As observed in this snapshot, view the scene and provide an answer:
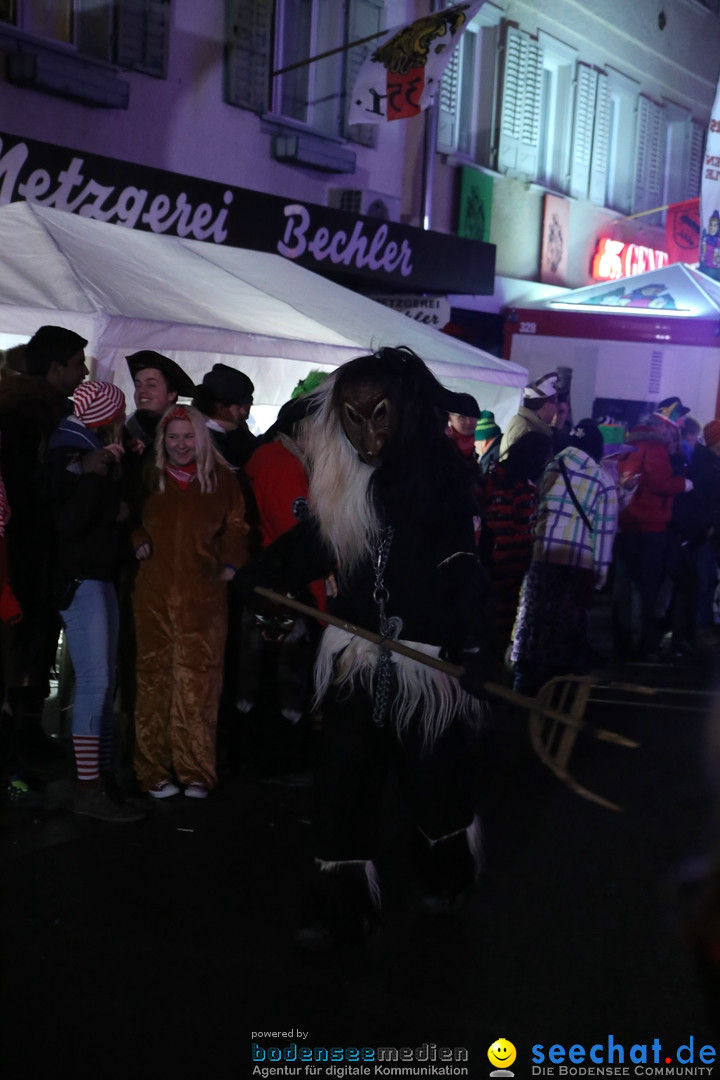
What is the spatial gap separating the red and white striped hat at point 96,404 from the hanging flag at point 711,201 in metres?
13.0

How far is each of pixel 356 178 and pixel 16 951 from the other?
488 inches

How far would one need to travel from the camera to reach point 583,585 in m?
8.36

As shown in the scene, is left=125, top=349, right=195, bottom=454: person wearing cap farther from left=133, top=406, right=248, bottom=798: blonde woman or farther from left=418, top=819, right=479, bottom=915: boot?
left=418, top=819, right=479, bottom=915: boot

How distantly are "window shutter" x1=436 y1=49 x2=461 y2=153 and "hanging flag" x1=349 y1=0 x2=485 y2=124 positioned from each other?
4470 mm

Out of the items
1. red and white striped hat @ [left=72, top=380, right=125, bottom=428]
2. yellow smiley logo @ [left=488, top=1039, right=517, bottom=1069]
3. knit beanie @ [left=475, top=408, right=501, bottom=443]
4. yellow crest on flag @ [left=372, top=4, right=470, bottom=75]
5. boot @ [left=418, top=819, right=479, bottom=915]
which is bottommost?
yellow smiley logo @ [left=488, top=1039, right=517, bottom=1069]

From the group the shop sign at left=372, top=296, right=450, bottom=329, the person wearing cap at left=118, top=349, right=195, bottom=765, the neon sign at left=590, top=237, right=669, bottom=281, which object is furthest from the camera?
the neon sign at left=590, top=237, right=669, bottom=281

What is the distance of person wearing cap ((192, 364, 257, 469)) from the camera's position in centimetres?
641

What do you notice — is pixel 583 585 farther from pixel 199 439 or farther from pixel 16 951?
pixel 16 951

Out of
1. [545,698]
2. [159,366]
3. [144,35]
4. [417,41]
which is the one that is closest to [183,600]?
[159,366]

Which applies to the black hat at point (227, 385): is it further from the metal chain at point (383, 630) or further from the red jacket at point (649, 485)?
the red jacket at point (649, 485)

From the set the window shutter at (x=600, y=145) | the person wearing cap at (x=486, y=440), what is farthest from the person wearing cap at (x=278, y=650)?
the window shutter at (x=600, y=145)

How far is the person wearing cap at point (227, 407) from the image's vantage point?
21.0 feet

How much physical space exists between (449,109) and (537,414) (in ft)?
31.3

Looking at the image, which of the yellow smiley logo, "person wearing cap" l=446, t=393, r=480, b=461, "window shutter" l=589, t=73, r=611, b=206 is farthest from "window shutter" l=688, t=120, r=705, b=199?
the yellow smiley logo
